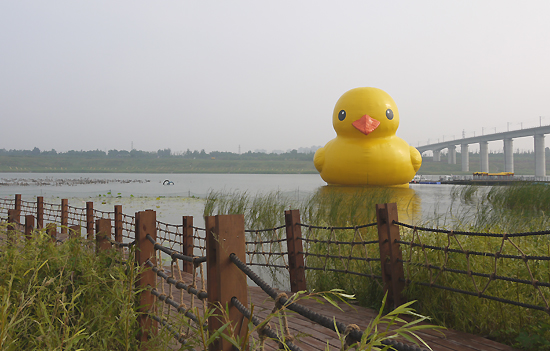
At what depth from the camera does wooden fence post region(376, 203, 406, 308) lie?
318 cm

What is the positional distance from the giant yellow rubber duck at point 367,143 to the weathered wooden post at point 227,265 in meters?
9.87

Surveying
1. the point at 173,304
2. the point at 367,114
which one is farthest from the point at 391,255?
the point at 367,114

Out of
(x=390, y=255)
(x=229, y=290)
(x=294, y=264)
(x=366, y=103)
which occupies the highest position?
(x=366, y=103)

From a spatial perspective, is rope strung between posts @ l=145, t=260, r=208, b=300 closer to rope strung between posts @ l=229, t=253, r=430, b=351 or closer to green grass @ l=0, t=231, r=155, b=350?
green grass @ l=0, t=231, r=155, b=350

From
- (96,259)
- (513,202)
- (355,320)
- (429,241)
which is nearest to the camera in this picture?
(96,259)

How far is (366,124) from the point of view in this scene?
10.9m

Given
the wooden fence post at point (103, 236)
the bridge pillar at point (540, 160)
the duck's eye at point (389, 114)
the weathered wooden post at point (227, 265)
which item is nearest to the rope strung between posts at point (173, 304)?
the weathered wooden post at point (227, 265)

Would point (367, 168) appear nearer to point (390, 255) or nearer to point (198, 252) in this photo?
point (198, 252)

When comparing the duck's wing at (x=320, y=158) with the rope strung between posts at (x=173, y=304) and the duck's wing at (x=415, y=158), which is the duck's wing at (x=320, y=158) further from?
the rope strung between posts at (x=173, y=304)

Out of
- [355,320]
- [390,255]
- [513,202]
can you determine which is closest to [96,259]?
[355,320]

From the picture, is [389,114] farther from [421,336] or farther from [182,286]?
[182,286]

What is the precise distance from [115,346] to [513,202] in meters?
11.5

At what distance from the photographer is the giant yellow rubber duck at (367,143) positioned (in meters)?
11.1

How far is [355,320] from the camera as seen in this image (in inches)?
119
